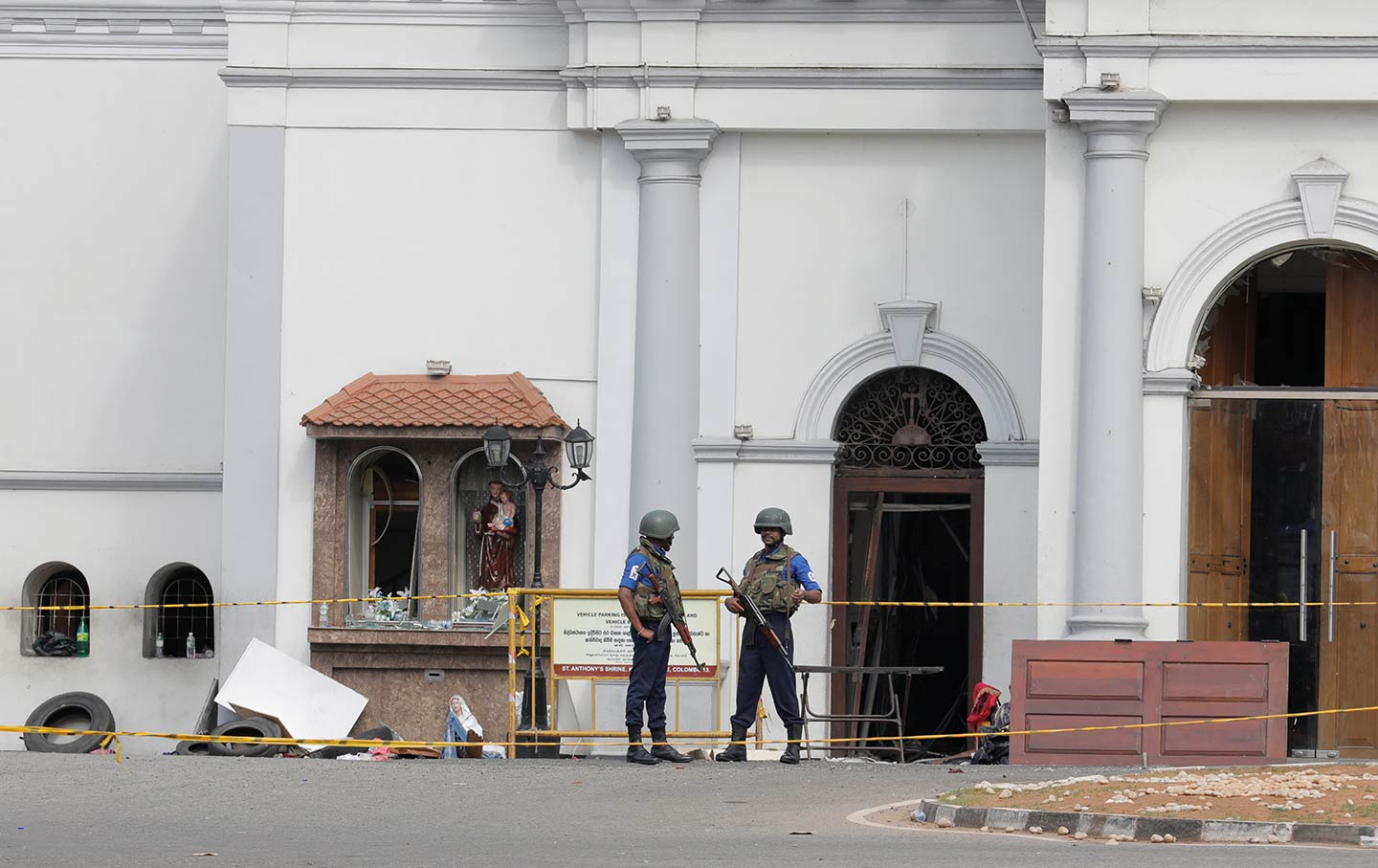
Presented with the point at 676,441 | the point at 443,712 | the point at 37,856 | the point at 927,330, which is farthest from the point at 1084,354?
the point at 37,856

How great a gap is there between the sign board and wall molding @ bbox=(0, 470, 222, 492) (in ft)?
22.8

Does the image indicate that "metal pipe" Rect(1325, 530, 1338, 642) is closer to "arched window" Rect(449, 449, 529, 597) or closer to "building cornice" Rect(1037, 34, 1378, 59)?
"building cornice" Rect(1037, 34, 1378, 59)

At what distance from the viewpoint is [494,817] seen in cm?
1480

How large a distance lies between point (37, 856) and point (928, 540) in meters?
12.1

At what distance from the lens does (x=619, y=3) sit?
912 inches

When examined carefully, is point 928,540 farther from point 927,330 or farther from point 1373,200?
point 1373,200

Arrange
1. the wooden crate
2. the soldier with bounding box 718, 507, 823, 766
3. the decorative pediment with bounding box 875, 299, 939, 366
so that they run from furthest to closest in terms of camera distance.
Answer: the decorative pediment with bounding box 875, 299, 939, 366 → the wooden crate → the soldier with bounding box 718, 507, 823, 766

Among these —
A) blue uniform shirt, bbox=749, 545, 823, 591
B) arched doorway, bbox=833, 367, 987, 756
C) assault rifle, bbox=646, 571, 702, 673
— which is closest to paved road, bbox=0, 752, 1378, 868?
assault rifle, bbox=646, 571, 702, 673

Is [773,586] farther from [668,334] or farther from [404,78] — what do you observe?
[404,78]

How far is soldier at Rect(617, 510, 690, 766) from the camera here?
18609 mm

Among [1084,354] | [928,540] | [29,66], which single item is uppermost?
[29,66]

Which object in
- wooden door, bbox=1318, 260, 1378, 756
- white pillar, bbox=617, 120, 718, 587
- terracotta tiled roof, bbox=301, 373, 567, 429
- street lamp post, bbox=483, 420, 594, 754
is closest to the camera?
wooden door, bbox=1318, 260, 1378, 756

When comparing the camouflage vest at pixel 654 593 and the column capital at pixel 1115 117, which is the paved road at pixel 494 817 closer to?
the camouflage vest at pixel 654 593

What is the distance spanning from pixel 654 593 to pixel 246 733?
5.66m
